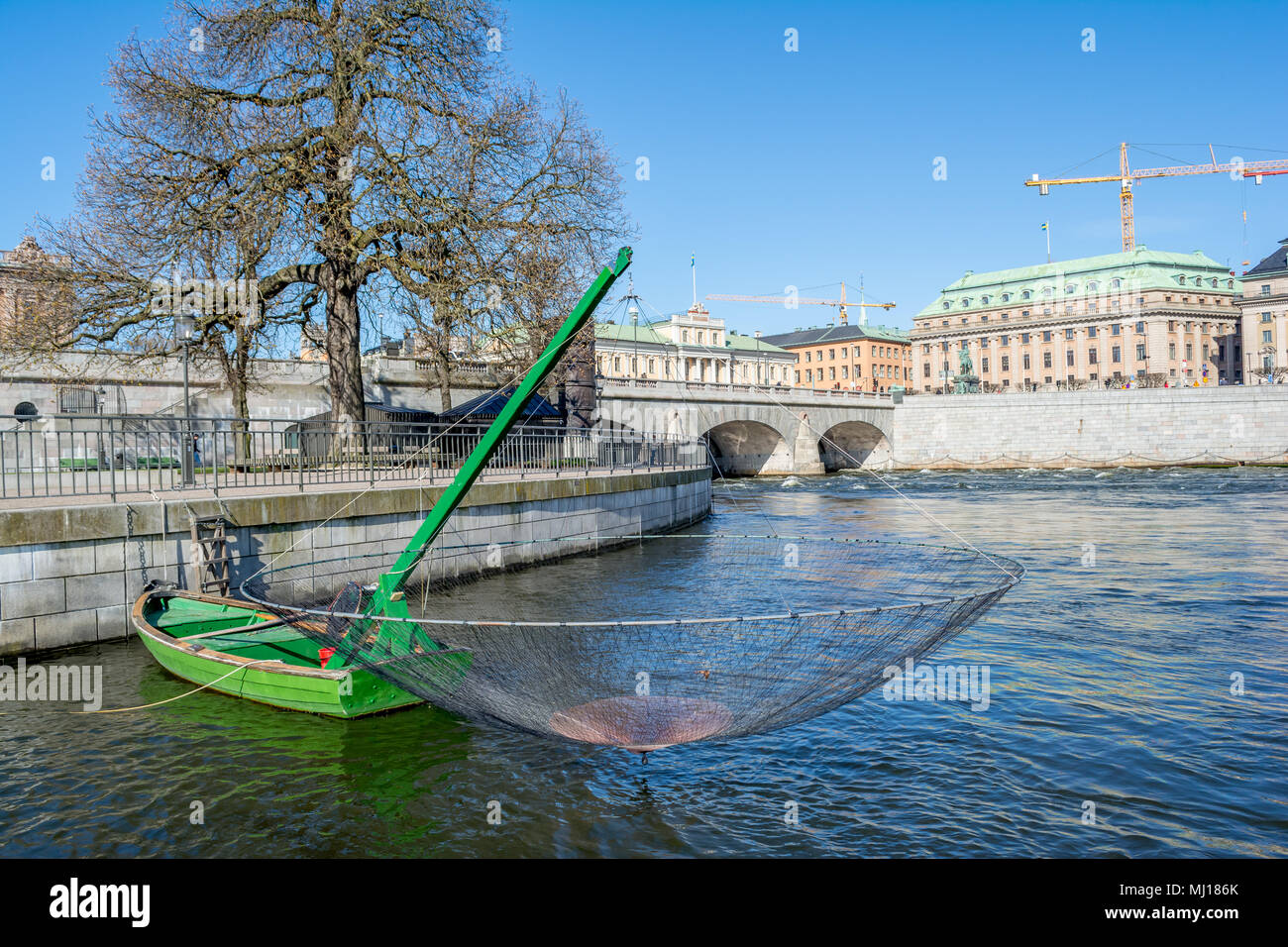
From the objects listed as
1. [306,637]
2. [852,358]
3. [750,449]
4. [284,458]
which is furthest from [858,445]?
[306,637]

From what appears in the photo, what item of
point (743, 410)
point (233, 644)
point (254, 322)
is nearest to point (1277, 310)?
point (743, 410)

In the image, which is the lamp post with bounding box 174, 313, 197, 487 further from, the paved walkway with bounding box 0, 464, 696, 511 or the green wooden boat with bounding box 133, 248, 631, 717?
the green wooden boat with bounding box 133, 248, 631, 717

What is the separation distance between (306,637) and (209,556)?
3.93 m

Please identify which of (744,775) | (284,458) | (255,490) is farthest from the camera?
(284,458)

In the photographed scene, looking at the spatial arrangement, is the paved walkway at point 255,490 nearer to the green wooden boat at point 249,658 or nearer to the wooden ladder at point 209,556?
the wooden ladder at point 209,556

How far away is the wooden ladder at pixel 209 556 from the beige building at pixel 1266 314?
109 meters

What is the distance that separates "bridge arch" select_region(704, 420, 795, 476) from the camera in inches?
2800

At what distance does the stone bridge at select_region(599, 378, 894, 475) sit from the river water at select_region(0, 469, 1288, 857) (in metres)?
42.8

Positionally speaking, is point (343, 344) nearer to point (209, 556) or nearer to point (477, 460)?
point (209, 556)

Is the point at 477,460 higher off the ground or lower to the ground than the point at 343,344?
lower

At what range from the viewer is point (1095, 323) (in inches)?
4456

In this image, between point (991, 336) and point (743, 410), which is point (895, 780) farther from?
point (991, 336)

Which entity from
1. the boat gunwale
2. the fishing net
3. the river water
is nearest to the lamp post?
the boat gunwale

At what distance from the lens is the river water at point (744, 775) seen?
696 cm
